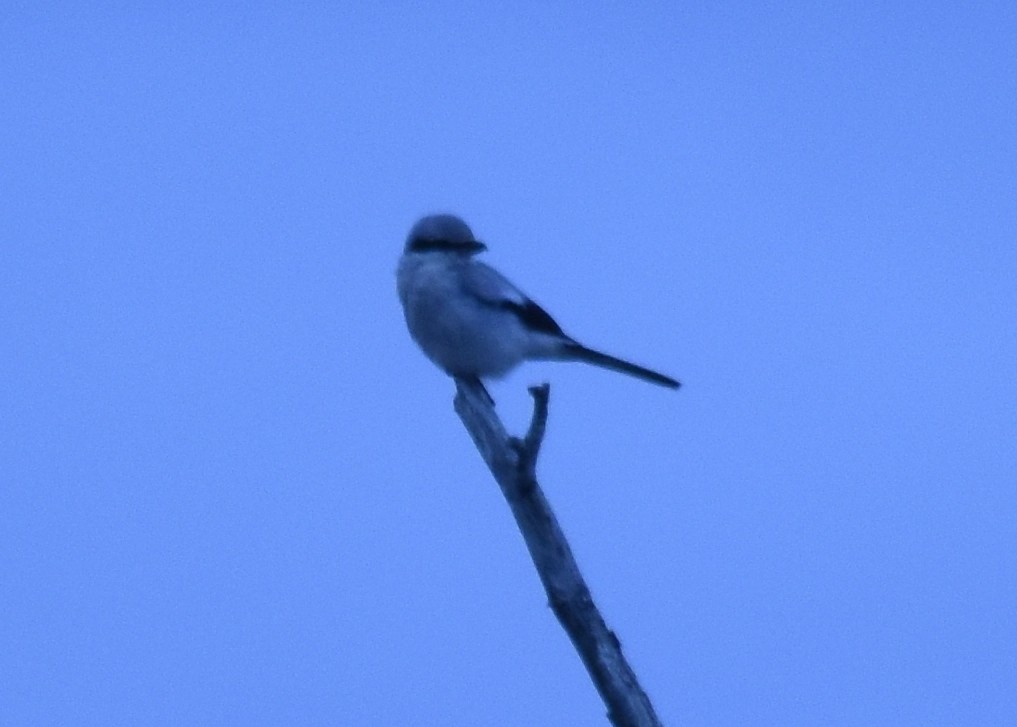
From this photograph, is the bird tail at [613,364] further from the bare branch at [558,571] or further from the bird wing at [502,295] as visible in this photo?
the bare branch at [558,571]

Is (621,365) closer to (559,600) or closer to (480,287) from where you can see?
(480,287)

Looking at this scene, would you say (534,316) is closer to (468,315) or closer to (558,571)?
(468,315)

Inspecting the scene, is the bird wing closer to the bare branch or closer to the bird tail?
the bird tail

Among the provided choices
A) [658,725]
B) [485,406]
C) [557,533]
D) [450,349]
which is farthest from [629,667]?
[450,349]

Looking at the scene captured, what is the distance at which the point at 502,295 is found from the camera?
7.16 meters

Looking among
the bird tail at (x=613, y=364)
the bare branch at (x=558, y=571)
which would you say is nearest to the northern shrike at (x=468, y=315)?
the bird tail at (x=613, y=364)

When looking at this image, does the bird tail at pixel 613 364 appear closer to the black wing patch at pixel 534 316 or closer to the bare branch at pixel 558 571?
the black wing patch at pixel 534 316

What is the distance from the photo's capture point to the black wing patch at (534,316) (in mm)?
7199

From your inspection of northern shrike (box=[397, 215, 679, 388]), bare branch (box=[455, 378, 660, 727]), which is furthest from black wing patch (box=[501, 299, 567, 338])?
bare branch (box=[455, 378, 660, 727])

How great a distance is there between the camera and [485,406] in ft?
18.9

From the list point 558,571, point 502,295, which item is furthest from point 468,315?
point 558,571

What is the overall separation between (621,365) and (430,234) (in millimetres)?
1218

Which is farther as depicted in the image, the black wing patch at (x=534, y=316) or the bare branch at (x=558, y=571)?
the black wing patch at (x=534, y=316)

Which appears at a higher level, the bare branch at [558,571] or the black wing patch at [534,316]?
the black wing patch at [534,316]
